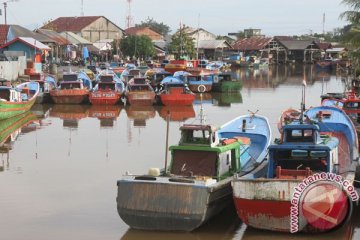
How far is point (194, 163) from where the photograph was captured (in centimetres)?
1448

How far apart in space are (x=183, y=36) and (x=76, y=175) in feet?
207

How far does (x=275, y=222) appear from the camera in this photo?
13.2 metres

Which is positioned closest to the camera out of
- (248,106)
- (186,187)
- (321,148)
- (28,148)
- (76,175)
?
(186,187)

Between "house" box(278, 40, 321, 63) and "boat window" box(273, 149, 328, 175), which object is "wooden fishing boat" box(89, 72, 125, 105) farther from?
"house" box(278, 40, 321, 63)

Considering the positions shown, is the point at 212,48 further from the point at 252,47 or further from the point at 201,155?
the point at 201,155

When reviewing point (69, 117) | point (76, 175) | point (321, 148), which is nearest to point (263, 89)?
point (69, 117)

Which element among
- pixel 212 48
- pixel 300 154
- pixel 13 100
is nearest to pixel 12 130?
pixel 13 100

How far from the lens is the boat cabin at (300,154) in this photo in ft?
47.0

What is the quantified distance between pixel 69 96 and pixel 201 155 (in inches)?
907

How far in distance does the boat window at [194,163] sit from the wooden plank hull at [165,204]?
79 cm

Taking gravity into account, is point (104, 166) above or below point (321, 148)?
below

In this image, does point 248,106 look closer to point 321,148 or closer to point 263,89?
point 263,89

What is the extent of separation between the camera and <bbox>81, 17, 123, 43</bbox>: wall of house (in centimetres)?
8669

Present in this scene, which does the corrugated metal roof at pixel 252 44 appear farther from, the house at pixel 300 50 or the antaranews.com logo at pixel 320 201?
the antaranews.com logo at pixel 320 201
